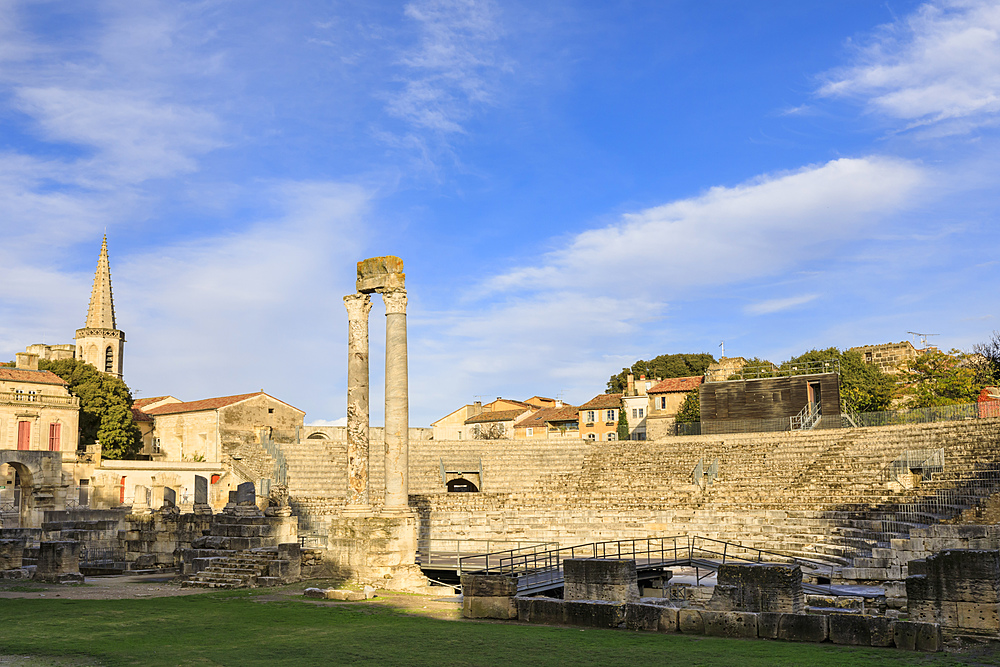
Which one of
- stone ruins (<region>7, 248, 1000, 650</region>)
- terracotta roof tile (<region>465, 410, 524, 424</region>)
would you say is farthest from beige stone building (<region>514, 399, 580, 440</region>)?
stone ruins (<region>7, 248, 1000, 650</region>)

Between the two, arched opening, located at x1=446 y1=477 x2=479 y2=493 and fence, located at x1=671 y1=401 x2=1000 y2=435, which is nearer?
fence, located at x1=671 y1=401 x2=1000 y2=435

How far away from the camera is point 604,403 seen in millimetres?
65438

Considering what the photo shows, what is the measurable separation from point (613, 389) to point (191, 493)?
153ft

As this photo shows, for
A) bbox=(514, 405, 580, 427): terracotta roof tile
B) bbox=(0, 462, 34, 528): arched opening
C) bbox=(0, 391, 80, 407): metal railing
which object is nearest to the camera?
bbox=(0, 462, 34, 528): arched opening

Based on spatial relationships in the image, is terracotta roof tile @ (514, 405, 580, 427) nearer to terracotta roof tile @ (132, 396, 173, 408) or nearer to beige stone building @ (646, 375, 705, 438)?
beige stone building @ (646, 375, 705, 438)

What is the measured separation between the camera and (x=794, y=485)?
3052 cm

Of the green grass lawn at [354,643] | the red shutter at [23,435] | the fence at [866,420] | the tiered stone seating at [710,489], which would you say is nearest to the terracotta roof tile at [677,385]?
the fence at [866,420]

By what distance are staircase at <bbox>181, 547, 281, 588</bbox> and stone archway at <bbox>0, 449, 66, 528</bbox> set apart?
23.0 m

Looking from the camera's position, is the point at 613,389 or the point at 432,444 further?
the point at 613,389

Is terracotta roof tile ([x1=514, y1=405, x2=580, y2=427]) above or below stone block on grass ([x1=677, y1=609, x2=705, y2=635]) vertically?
above

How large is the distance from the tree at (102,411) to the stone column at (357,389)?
37.7 meters

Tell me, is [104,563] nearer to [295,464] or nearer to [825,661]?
[295,464]

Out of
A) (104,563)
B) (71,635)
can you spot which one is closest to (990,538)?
(71,635)

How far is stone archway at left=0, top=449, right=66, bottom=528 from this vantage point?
124 feet
